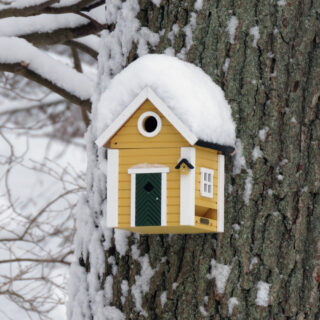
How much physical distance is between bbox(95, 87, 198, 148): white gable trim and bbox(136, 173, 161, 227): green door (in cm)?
15

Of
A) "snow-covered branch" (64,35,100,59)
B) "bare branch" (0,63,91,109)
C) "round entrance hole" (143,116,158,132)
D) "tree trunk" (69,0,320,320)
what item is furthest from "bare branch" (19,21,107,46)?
"round entrance hole" (143,116,158,132)

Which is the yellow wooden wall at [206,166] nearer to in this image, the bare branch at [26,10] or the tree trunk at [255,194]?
the tree trunk at [255,194]

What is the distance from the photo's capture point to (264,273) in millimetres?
2357

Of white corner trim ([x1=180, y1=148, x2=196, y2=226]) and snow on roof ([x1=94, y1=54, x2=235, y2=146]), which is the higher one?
snow on roof ([x1=94, y1=54, x2=235, y2=146])

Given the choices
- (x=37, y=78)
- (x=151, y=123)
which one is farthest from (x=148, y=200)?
(x=37, y=78)

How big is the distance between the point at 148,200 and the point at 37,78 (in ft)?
5.12

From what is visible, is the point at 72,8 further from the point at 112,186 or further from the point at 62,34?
the point at 112,186

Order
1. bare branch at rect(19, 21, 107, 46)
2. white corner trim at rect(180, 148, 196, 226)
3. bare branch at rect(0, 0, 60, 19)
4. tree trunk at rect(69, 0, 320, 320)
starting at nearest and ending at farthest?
white corner trim at rect(180, 148, 196, 226) → tree trunk at rect(69, 0, 320, 320) → bare branch at rect(0, 0, 60, 19) → bare branch at rect(19, 21, 107, 46)

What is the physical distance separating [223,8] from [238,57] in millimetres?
179

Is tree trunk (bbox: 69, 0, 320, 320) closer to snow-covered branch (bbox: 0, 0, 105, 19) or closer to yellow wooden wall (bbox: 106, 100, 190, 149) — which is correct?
yellow wooden wall (bbox: 106, 100, 190, 149)

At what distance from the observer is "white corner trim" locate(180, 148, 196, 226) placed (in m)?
2.15

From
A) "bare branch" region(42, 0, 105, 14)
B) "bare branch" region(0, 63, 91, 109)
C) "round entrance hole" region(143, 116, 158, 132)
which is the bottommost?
"round entrance hole" region(143, 116, 158, 132)

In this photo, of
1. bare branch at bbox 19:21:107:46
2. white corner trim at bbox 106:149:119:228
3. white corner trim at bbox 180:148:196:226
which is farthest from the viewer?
bare branch at bbox 19:21:107:46

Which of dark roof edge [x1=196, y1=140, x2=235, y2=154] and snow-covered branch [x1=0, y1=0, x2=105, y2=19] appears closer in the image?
dark roof edge [x1=196, y1=140, x2=235, y2=154]
